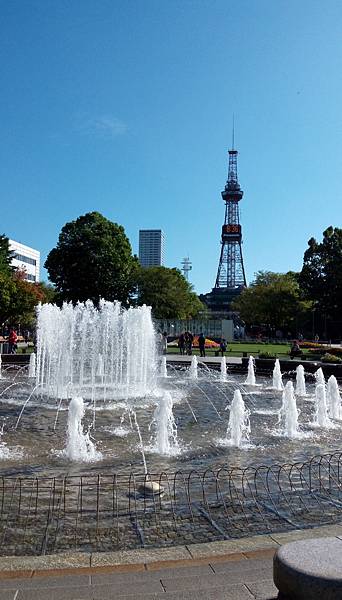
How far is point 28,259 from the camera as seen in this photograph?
110312 mm

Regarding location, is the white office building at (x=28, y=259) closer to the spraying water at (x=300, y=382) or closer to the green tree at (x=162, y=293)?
the green tree at (x=162, y=293)

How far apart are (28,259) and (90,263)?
62846 mm

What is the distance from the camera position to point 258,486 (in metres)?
8.46

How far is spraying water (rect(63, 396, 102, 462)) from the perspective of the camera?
10.0 meters

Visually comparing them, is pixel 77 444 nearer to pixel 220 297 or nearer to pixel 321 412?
pixel 321 412

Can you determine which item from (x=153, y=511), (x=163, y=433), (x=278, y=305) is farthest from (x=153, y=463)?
(x=278, y=305)

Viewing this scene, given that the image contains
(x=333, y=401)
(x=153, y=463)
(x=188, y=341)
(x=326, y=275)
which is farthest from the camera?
(x=326, y=275)

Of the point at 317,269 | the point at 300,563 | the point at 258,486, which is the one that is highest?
the point at 317,269

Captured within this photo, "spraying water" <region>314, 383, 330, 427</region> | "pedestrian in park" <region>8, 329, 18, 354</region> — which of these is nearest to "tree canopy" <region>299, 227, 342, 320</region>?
"pedestrian in park" <region>8, 329, 18, 354</region>

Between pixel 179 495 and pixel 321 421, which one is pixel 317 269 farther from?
pixel 179 495

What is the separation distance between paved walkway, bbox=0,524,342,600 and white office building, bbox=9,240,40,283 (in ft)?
324

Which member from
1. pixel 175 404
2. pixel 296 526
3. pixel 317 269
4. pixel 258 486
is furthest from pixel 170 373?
pixel 317 269

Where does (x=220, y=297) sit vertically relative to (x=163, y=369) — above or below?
above

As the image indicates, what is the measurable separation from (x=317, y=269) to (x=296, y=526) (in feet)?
208
